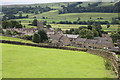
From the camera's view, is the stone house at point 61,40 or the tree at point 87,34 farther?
the tree at point 87,34

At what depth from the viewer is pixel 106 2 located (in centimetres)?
15375

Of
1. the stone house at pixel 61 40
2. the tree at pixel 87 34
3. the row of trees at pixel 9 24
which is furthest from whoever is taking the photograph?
the row of trees at pixel 9 24

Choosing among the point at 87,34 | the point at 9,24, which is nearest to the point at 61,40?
the point at 87,34

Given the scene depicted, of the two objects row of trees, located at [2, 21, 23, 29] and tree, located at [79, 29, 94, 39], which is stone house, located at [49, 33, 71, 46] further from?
row of trees, located at [2, 21, 23, 29]

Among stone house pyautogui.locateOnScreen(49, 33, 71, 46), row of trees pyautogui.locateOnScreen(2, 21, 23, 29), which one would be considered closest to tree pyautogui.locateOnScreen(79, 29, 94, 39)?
stone house pyautogui.locateOnScreen(49, 33, 71, 46)

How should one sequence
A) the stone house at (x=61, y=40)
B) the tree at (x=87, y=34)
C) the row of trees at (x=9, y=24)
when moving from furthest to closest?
the row of trees at (x=9, y=24), the tree at (x=87, y=34), the stone house at (x=61, y=40)

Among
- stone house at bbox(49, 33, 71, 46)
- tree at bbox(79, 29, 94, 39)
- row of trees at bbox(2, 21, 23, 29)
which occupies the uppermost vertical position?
row of trees at bbox(2, 21, 23, 29)

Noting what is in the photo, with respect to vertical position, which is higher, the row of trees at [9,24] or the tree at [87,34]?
the row of trees at [9,24]

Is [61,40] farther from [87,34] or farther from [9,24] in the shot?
[9,24]

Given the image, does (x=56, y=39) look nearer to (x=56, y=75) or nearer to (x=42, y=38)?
(x=42, y=38)

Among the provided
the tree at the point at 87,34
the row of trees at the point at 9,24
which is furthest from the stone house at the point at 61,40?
the row of trees at the point at 9,24

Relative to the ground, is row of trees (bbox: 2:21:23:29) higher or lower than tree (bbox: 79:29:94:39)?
higher

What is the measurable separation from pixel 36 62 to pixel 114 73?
4058mm

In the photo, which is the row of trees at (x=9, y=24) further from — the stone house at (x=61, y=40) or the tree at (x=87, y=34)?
the tree at (x=87, y=34)
